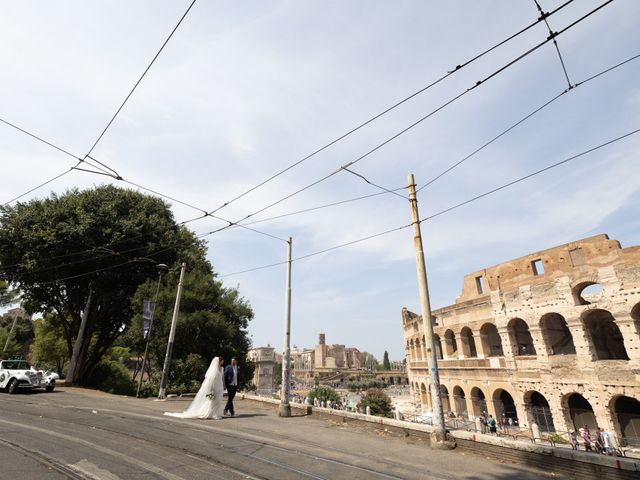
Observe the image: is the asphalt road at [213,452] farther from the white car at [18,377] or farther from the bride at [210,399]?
the white car at [18,377]

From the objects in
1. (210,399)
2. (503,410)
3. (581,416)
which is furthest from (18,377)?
(581,416)

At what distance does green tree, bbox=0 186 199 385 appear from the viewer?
22656 millimetres

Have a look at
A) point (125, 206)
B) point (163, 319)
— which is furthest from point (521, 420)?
point (125, 206)

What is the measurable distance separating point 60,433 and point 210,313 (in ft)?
52.6

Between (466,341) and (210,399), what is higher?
(466,341)

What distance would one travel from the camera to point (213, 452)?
6688mm

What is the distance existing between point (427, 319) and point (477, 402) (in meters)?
23.1

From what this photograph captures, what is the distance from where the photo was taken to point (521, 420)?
2298cm

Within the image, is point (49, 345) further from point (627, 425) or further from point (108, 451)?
point (627, 425)

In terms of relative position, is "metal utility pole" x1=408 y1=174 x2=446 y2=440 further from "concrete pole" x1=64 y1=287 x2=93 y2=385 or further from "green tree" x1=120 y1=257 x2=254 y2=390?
"concrete pole" x1=64 y1=287 x2=93 y2=385

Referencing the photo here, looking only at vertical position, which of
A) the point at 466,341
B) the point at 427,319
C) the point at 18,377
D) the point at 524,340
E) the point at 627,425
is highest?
the point at 524,340

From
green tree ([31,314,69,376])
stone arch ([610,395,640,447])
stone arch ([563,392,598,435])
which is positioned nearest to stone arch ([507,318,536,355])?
stone arch ([563,392,598,435])

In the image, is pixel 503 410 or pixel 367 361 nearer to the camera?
pixel 503 410

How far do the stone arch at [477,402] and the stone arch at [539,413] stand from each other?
318cm
